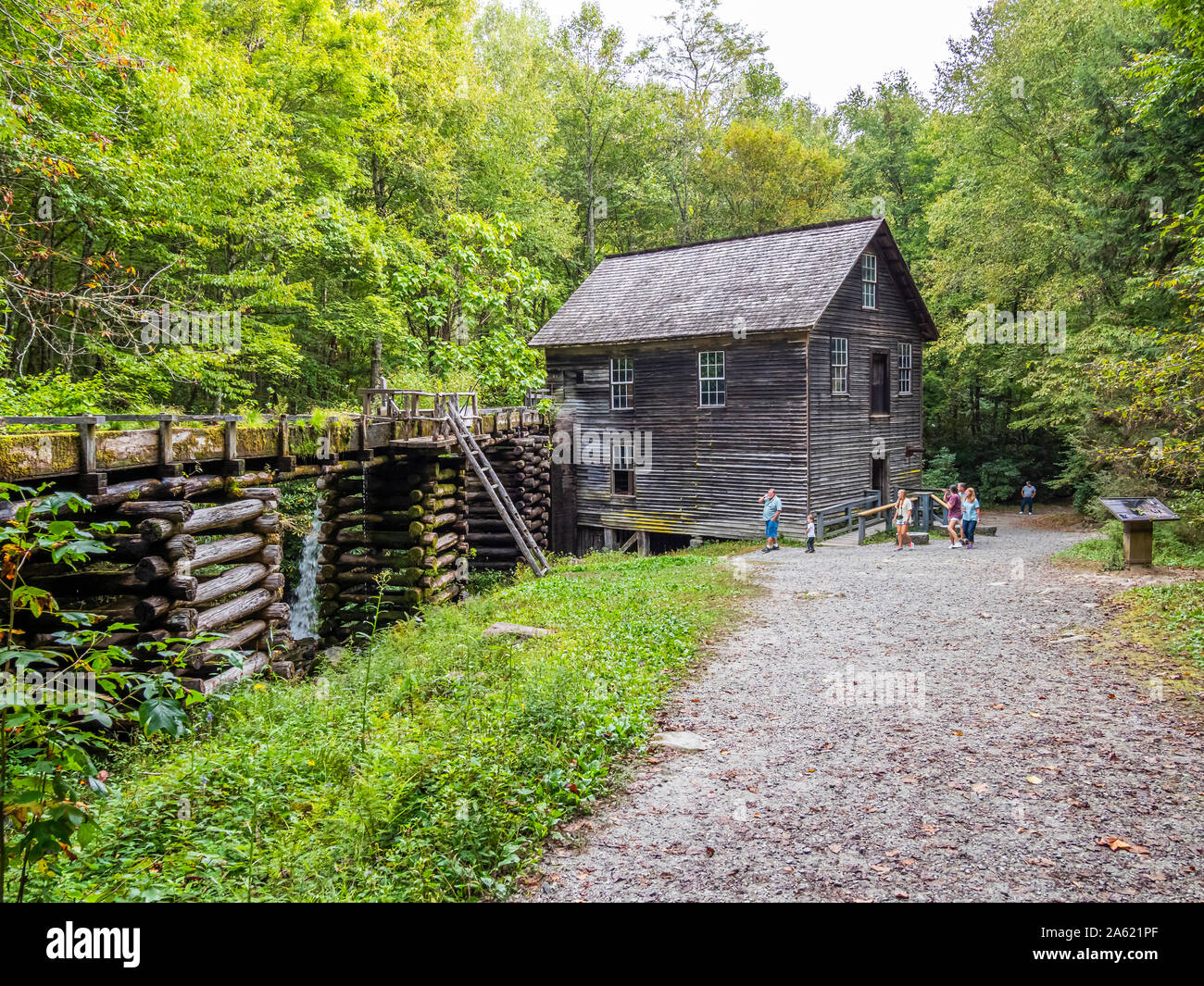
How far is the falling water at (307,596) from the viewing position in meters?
16.9

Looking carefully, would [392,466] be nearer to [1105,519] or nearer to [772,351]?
[772,351]

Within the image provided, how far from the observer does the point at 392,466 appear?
645 inches

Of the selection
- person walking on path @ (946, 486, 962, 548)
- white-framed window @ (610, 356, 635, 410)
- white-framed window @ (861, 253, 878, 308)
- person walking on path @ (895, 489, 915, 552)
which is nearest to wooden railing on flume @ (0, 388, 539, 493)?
white-framed window @ (610, 356, 635, 410)

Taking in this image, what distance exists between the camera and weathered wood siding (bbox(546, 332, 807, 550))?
2303 cm

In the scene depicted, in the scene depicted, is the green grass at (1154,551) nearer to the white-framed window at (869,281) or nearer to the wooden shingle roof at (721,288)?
the wooden shingle roof at (721,288)

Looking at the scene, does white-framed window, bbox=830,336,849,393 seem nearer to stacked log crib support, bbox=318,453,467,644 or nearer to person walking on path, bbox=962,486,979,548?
person walking on path, bbox=962,486,979,548

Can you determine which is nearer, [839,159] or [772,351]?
[772,351]

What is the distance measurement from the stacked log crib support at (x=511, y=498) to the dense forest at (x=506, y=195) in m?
2.84

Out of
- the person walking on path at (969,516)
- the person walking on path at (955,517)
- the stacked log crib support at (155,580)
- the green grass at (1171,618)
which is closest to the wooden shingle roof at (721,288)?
the person walking on path at (955,517)

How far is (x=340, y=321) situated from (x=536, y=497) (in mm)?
8562

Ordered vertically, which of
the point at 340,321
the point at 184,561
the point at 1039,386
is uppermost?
the point at 340,321

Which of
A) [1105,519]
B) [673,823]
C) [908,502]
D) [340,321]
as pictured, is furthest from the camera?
[340,321]
